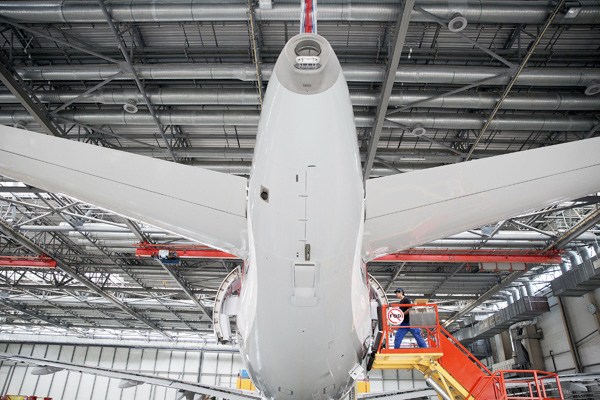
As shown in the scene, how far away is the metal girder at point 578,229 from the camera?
60.5 feet

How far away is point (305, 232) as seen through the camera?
13.0 feet

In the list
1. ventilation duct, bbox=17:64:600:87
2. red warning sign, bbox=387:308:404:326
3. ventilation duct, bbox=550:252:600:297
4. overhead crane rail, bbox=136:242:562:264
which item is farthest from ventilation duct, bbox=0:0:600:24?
ventilation duct, bbox=550:252:600:297

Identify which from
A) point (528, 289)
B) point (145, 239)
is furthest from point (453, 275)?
point (145, 239)

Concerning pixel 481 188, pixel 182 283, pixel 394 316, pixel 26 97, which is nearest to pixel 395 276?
pixel 182 283

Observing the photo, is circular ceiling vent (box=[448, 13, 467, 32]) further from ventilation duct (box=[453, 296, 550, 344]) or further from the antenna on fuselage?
ventilation duct (box=[453, 296, 550, 344])

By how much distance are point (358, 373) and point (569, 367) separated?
26.8m

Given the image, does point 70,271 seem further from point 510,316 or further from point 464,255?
point 510,316

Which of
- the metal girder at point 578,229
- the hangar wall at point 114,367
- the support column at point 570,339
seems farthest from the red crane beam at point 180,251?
the hangar wall at point 114,367

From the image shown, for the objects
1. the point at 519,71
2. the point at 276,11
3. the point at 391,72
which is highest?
the point at 276,11

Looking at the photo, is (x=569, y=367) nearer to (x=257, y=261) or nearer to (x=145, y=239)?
(x=145, y=239)

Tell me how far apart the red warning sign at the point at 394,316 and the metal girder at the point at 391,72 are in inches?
124

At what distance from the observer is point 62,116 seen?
14641mm

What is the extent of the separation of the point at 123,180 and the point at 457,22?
9.67 m

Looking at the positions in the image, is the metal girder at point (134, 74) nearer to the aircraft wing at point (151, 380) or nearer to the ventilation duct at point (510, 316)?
the aircraft wing at point (151, 380)
